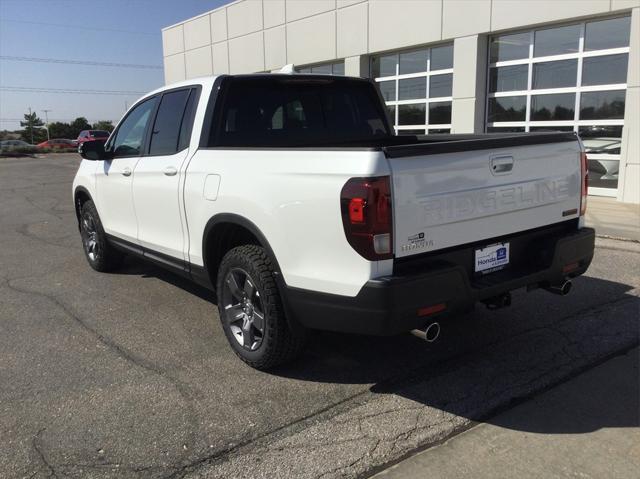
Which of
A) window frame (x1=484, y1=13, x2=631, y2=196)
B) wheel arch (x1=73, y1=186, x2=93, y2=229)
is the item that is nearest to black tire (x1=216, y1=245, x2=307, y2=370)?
wheel arch (x1=73, y1=186, x2=93, y2=229)

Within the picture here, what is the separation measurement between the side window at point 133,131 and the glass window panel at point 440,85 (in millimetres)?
10324

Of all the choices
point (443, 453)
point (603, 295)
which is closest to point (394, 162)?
point (443, 453)

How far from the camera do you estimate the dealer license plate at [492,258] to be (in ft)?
11.2

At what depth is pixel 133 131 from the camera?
5430 millimetres

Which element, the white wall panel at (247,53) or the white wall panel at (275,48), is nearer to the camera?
the white wall panel at (275,48)

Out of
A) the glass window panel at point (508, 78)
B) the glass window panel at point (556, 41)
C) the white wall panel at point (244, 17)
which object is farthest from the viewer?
the white wall panel at point (244, 17)

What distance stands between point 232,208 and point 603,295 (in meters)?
3.60

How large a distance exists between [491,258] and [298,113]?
2.01 meters

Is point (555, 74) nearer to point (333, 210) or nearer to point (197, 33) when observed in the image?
point (333, 210)

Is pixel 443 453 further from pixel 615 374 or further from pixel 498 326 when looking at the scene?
pixel 498 326

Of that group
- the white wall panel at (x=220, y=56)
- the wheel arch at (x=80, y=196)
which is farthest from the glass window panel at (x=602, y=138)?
the white wall panel at (x=220, y=56)

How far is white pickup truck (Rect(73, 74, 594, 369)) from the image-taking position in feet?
9.77

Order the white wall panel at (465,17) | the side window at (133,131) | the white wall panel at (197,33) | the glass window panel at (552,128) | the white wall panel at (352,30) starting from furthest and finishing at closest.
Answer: the white wall panel at (197,33) → the white wall panel at (352,30) → the white wall panel at (465,17) → the glass window panel at (552,128) → the side window at (133,131)

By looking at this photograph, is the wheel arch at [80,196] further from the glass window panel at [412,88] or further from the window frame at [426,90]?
the glass window panel at [412,88]
